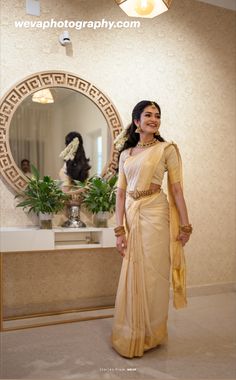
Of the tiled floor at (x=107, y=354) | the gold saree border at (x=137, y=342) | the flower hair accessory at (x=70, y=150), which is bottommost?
the tiled floor at (x=107, y=354)

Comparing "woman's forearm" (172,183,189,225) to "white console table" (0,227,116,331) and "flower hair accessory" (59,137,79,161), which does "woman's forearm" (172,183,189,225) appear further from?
"flower hair accessory" (59,137,79,161)

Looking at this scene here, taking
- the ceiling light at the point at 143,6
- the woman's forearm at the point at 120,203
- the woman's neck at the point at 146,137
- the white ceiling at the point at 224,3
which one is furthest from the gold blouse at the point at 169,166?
the white ceiling at the point at 224,3

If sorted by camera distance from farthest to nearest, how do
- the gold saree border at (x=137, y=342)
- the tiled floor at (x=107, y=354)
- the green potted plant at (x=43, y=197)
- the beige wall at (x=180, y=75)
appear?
the beige wall at (x=180, y=75) → the green potted plant at (x=43, y=197) → the gold saree border at (x=137, y=342) → the tiled floor at (x=107, y=354)

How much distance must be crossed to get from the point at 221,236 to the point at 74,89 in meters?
1.95

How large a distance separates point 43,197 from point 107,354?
1.10 metres

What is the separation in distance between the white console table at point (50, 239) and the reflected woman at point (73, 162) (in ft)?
1.22

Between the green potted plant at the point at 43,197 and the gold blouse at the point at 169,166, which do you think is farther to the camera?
the green potted plant at the point at 43,197

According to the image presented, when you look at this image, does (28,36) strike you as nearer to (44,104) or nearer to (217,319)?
(44,104)

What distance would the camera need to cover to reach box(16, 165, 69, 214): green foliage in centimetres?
245

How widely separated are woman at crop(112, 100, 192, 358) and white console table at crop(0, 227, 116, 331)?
0.44 meters

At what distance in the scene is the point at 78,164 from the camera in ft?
9.07

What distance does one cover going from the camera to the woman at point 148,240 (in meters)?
2.04

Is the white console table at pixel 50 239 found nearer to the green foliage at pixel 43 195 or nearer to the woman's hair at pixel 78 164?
the green foliage at pixel 43 195

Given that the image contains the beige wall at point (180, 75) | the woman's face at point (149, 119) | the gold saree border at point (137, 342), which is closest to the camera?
the gold saree border at point (137, 342)
